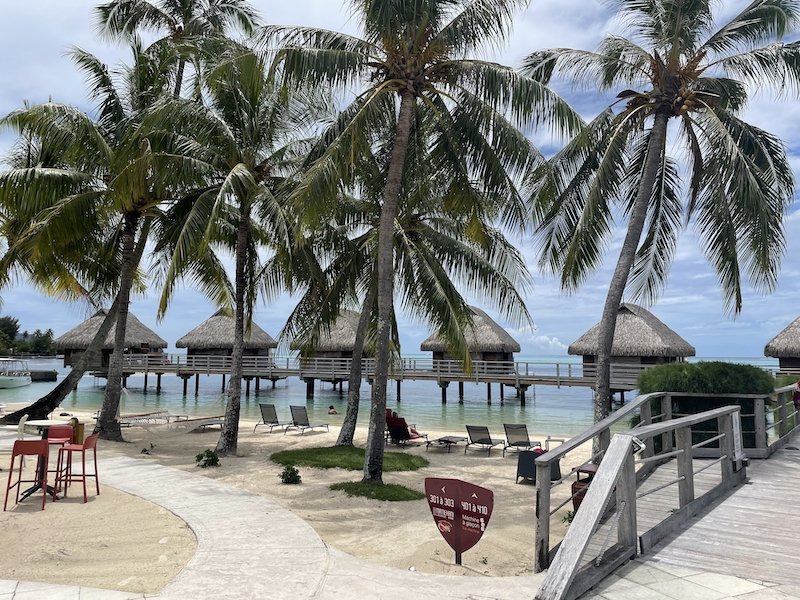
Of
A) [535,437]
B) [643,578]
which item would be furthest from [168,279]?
[535,437]

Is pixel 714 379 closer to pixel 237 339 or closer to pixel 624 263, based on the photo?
pixel 624 263

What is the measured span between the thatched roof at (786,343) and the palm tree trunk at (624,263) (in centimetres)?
2326

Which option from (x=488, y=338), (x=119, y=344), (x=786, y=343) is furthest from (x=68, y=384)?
(x=786, y=343)

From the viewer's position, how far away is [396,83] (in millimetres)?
9656

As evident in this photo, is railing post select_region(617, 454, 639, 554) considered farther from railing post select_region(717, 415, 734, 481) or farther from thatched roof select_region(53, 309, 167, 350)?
thatched roof select_region(53, 309, 167, 350)

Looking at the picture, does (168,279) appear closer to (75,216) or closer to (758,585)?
(75,216)

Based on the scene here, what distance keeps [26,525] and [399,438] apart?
31.1 ft

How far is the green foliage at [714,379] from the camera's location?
8.71 m

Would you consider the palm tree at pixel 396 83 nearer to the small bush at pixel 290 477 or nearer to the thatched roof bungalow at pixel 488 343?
the small bush at pixel 290 477

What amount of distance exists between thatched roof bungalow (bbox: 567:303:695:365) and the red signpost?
24439mm

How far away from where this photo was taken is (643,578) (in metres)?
3.81

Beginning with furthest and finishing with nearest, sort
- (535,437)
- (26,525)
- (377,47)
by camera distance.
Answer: (535,437)
(377,47)
(26,525)

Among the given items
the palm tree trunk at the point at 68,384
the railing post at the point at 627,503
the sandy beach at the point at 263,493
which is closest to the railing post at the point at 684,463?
the railing post at the point at 627,503

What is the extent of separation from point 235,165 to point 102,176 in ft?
13.4
